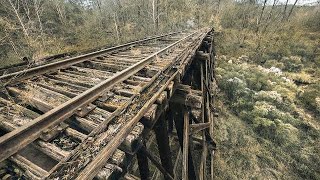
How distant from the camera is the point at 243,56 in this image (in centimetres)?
2142

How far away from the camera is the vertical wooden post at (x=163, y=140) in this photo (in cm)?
278

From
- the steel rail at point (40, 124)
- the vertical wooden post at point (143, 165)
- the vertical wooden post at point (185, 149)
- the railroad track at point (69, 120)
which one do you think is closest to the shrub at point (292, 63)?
the vertical wooden post at point (185, 149)

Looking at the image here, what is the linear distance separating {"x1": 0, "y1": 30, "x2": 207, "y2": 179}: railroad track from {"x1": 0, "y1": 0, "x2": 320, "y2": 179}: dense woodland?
4703 millimetres

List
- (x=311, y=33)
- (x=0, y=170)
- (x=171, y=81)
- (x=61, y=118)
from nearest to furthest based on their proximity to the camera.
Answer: (x=0, y=170), (x=61, y=118), (x=171, y=81), (x=311, y=33)

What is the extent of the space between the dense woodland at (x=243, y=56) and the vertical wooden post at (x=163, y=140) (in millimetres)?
4819

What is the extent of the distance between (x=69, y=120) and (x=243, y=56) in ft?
72.0

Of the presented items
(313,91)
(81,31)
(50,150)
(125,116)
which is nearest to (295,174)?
(313,91)

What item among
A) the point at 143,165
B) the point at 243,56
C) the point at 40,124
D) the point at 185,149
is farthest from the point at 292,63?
the point at 40,124

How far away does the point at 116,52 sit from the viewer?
539cm

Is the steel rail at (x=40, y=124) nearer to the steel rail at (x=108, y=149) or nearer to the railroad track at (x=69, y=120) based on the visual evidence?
the railroad track at (x=69, y=120)

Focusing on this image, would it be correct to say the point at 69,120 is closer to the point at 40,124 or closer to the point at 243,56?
the point at 40,124

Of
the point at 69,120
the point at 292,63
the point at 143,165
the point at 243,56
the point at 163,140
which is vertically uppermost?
the point at 69,120

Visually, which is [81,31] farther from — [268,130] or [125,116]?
[125,116]

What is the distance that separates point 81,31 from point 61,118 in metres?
21.5
